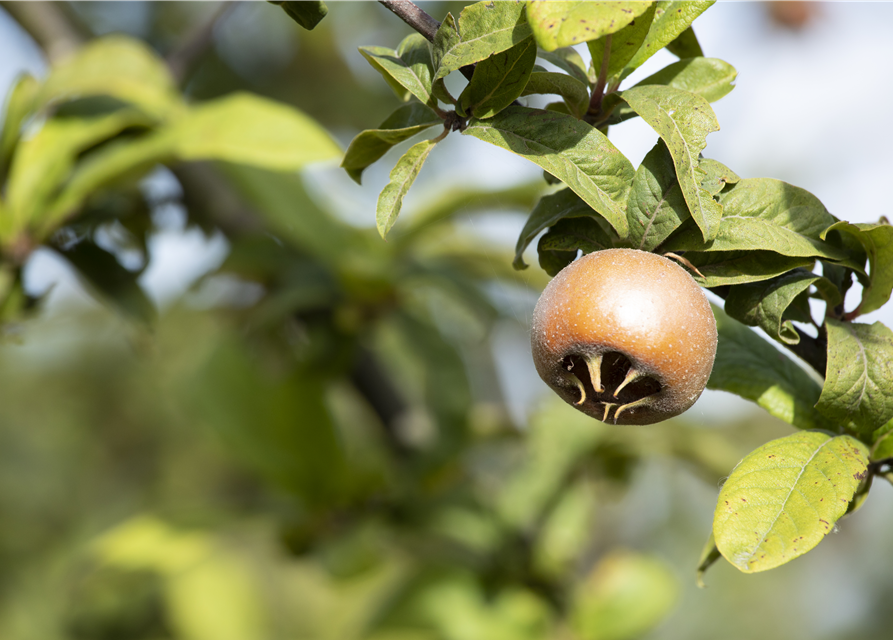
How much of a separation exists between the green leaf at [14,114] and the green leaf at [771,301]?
4.21 ft

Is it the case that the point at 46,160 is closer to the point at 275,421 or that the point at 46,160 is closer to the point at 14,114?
the point at 14,114

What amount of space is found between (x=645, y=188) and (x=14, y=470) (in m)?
5.80

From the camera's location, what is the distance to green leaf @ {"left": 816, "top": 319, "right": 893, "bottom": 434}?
570 millimetres

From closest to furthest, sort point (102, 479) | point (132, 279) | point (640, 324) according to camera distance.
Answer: point (640, 324) → point (132, 279) → point (102, 479)

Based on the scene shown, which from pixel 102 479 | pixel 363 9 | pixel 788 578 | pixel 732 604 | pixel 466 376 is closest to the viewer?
pixel 466 376

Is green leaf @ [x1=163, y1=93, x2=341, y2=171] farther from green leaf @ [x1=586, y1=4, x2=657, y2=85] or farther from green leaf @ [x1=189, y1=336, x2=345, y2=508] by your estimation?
green leaf @ [x1=586, y1=4, x2=657, y2=85]

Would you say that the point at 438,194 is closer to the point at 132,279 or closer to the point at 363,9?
the point at 132,279

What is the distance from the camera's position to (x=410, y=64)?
0.60 metres

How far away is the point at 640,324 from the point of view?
0.50 metres

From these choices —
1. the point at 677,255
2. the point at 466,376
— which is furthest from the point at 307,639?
the point at 677,255

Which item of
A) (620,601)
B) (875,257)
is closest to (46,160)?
(875,257)

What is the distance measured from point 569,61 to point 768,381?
34cm

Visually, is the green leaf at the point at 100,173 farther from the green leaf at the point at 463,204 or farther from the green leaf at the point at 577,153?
the green leaf at the point at 577,153

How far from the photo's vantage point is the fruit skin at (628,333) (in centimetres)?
50
